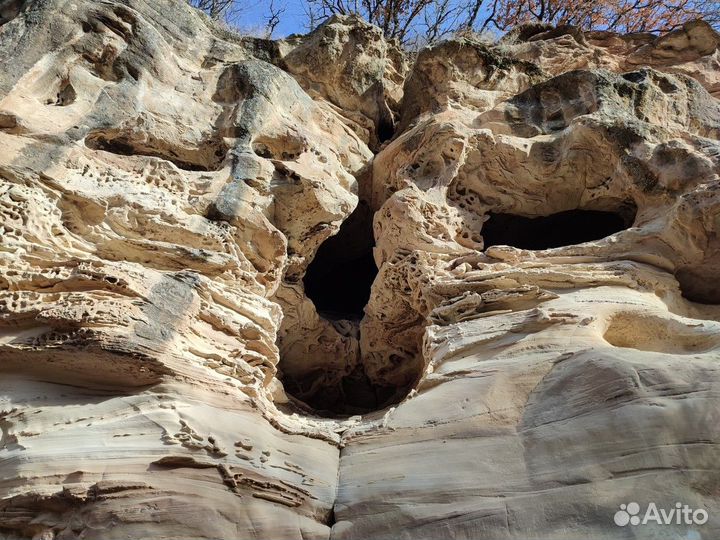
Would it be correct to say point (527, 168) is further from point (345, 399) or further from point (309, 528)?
point (309, 528)

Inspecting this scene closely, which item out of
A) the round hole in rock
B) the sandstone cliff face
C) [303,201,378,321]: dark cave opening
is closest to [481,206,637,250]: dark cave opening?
the sandstone cliff face

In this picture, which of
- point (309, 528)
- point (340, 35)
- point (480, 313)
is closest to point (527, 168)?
point (480, 313)

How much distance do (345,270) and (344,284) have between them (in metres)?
0.21

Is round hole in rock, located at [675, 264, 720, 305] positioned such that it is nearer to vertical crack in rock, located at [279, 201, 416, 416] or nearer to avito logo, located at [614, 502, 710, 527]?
vertical crack in rock, located at [279, 201, 416, 416]

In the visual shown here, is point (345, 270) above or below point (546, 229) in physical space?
above

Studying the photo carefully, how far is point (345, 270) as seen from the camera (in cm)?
862

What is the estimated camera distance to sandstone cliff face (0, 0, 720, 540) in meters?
3.15

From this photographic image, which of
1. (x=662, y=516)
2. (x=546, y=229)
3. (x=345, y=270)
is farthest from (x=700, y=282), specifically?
(x=345, y=270)

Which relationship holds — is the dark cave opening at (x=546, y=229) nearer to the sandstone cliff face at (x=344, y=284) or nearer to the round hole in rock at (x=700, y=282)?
the sandstone cliff face at (x=344, y=284)

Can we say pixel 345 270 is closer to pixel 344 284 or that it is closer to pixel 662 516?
pixel 344 284

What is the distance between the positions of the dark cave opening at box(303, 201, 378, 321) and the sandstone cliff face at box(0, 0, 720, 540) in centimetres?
4

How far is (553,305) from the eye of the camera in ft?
15.4

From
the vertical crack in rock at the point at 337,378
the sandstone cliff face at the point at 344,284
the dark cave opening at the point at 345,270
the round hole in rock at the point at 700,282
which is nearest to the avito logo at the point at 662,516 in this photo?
the sandstone cliff face at the point at 344,284

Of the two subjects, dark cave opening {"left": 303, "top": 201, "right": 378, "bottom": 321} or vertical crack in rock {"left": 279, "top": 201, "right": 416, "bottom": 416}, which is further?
dark cave opening {"left": 303, "top": 201, "right": 378, "bottom": 321}
